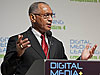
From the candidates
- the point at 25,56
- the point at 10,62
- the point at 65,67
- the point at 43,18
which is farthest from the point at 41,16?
the point at 65,67

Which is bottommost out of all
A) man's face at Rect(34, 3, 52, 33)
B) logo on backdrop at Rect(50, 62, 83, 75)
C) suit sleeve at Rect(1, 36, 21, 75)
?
suit sleeve at Rect(1, 36, 21, 75)

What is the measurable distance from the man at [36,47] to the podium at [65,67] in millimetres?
597

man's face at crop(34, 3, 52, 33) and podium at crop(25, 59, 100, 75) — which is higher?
man's face at crop(34, 3, 52, 33)

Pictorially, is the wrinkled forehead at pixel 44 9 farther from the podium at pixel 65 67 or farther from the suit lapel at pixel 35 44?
the podium at pixel 65 67

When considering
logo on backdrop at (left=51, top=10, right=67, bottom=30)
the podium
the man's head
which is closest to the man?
the man's head

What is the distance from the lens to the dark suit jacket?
189 cm

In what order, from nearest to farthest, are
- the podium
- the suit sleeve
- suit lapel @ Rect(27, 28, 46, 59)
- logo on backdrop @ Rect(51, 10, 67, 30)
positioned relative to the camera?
1. the podium
2. the suit sleeve
3. suit lapel @ Rect(27, 28, 46, 59)
4. logo on backdrop @ Rect(51, 10, 67, 30)

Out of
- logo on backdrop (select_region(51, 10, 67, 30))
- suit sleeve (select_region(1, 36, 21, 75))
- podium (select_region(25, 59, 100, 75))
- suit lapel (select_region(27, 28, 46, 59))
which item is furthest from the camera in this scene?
logo on backdrop (select_region(51, 10, 67, 30))

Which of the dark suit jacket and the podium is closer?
the podium

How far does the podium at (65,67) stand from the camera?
1268 mm

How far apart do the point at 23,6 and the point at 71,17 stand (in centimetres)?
75

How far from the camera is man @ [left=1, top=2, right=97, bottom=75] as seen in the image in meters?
1.93

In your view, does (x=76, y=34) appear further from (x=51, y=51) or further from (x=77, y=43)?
(x=51, y=51)

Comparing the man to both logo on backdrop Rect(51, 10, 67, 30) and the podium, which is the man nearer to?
the podium
